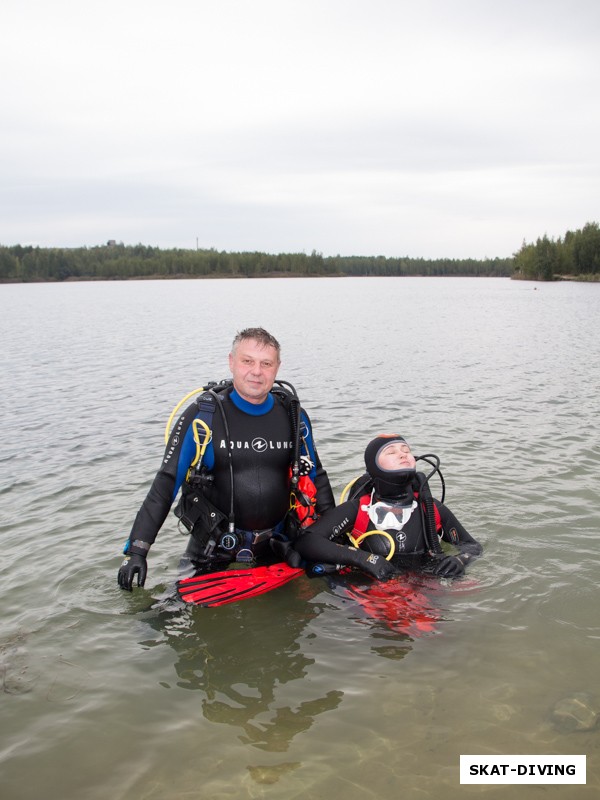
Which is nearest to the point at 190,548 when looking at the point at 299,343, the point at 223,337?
the point at 299,343

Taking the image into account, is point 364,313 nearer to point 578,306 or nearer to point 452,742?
point 578,306

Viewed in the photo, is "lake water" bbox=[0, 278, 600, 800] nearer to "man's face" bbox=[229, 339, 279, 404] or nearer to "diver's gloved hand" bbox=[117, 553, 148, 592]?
"diver's gloved hand" bbox=[117, 553, 148, 592]

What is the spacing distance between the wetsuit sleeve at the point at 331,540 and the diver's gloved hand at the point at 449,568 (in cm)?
59

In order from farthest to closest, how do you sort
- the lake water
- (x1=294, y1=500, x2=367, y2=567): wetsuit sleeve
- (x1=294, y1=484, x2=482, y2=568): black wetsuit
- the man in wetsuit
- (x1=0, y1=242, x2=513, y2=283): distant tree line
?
(x1=0, y1=242, x2=513, y2=283): distant tree line
(x1=294, y1=484, x2=482, y2=568): black wetsuit
(x1=294, y1=500, x2=367, y2=567): wetsuit sleeve
the man in wetsuit
the lake water

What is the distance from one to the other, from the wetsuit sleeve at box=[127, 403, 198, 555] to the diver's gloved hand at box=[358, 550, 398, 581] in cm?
146

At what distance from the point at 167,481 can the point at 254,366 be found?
41.6 inches

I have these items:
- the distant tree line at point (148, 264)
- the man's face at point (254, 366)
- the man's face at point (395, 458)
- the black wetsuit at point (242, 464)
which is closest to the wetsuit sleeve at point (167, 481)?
the black wetsuit at point (242, 464)

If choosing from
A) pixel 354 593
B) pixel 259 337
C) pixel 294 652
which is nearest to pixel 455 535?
pixel 354 593

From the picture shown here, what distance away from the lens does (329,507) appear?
5.29 meters

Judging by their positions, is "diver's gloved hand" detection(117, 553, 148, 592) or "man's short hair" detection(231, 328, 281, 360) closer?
"diver's gloved hand" detection(117, 553, 148, 592)

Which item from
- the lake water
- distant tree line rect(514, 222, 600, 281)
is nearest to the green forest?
distant tree line rect(514, 222, 600, 281)

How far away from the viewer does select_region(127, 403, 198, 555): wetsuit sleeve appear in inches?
186

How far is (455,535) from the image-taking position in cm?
537

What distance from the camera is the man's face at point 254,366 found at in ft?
15.7
